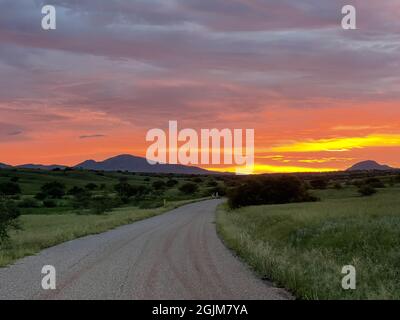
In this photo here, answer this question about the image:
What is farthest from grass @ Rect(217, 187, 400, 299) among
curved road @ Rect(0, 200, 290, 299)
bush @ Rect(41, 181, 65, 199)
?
bush @ Rect(41, 181, 65, 199)

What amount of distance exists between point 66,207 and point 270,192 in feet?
113

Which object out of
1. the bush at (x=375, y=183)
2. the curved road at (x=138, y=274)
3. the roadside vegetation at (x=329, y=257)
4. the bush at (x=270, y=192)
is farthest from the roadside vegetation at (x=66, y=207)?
the bush at (x=375, y=183)

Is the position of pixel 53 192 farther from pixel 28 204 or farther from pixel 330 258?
pixel 330 258

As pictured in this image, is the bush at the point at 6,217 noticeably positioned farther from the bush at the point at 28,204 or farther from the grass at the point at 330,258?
the bush at the point at 28,204

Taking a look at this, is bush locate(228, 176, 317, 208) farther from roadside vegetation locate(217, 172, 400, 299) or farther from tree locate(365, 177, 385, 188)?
roadside vegetation locate(217, 172, 400, 299)

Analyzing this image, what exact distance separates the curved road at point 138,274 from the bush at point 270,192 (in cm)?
4492

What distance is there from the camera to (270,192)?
221ft

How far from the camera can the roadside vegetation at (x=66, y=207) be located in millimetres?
23688

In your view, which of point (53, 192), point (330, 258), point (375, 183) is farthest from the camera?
point (53, 192)

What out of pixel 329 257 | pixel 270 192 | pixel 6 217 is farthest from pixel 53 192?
pixel 329 257

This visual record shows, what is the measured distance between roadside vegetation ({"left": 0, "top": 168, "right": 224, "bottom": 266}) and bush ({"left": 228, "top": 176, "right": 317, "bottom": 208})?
8797 millimetres

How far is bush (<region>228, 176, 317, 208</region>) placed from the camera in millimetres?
66188

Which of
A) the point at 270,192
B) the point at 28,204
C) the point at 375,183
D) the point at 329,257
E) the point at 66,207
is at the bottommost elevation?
the point at 66,207
